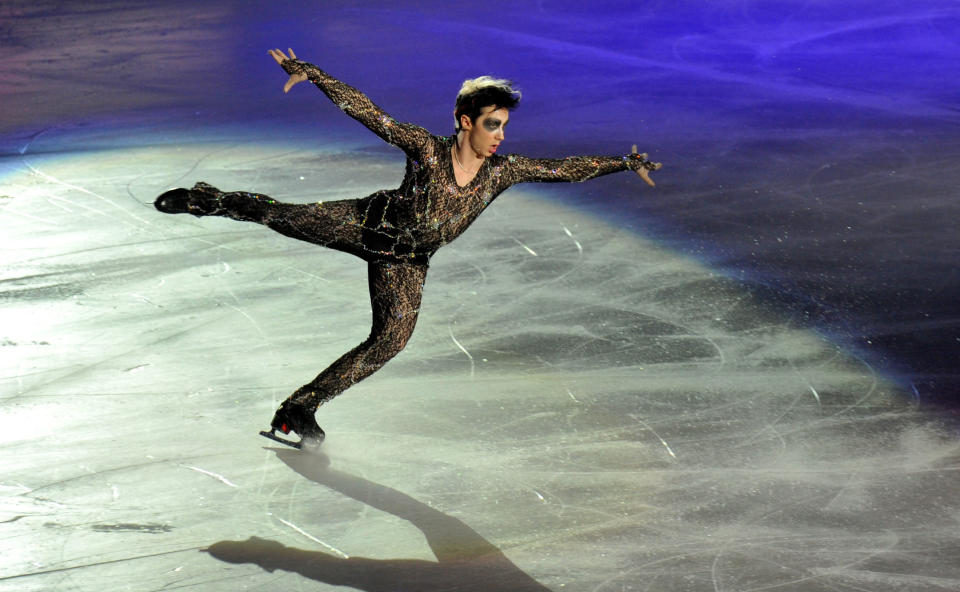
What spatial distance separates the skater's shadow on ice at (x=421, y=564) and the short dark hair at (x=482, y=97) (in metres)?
1.41

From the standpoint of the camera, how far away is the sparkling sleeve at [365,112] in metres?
3.89

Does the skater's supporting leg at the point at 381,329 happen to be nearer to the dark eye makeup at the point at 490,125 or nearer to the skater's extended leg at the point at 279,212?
the skater's extended leg at the point at 279,212

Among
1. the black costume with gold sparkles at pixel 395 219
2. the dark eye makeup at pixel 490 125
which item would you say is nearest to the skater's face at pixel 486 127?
the dark eye makeup at pixel 490 125

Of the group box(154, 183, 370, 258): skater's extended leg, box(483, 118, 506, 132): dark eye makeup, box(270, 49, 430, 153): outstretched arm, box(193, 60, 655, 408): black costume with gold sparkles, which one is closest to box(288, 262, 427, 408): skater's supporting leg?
box(193, 60, 655, 408): black costume with gold sparkles

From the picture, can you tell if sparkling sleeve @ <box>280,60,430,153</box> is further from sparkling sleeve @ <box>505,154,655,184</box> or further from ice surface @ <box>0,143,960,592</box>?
ice surface @ <box>0,143,960,592</box>

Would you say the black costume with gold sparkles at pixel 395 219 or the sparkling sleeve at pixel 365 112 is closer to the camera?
the sparkling sleeve at pixel 365 112

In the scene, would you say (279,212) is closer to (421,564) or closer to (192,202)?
(192,202)

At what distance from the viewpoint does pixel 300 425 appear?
4.17 m

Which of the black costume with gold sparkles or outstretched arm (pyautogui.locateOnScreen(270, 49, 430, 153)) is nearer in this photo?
outstretched arm (pyautogui.locateOnScreen(270, 49, 430, 153))

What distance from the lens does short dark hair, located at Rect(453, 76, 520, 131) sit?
3.96m

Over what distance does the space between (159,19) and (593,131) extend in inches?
283

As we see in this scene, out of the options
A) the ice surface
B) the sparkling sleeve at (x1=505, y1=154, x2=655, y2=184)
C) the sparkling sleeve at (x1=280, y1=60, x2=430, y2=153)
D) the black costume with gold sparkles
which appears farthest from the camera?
the sparkling sleeve at (x1=505, y1=154, x2=655, y2=184)

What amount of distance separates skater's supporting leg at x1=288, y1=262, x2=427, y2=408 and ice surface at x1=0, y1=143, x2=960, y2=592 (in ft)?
0.79

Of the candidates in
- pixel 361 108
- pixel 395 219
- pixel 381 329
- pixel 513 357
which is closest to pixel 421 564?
pixel 381 329
